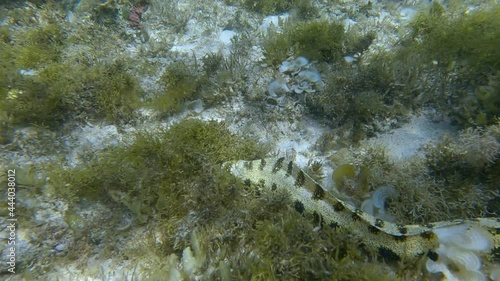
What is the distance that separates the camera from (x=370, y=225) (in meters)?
3.38

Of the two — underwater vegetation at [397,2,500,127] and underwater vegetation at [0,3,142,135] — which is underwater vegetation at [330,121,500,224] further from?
underwater vegetation at [0,3,142,135]

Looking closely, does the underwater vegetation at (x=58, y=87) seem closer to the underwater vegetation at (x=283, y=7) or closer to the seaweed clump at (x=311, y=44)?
the seaweed clump at (x=311, y=44)

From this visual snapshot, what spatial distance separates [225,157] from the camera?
452 cm

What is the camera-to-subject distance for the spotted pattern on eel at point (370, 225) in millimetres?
3283

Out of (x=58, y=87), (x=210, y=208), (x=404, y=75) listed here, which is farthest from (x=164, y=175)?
(x=404, y=75)

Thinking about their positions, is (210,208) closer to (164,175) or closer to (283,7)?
(164,175)

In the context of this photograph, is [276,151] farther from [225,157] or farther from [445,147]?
[445,147]

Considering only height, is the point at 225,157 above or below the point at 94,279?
above

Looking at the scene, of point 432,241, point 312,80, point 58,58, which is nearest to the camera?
point 432,241

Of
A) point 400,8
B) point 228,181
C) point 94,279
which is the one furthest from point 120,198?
point 400,8

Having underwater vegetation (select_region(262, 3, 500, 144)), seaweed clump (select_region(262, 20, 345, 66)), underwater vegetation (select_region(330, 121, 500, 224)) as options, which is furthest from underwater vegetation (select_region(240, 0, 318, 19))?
underwater vegetation (select_region(330, 121, 500, 224))

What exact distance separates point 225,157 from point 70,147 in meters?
3.06

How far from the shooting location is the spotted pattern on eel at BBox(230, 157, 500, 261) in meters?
3.28

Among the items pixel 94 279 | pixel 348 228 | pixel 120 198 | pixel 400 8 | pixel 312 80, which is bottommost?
pixel 94 279
